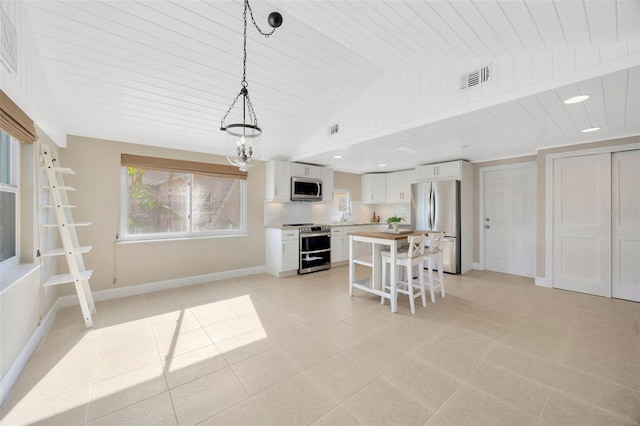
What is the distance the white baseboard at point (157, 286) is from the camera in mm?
3490

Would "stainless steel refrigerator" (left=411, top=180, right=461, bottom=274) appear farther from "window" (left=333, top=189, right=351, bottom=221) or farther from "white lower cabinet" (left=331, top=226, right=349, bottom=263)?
"window" (left=333, top=189, right=351, bottom=221)

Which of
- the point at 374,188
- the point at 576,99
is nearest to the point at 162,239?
the point at 374,188

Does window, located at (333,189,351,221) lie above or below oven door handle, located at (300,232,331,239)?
above

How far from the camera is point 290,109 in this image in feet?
12.0

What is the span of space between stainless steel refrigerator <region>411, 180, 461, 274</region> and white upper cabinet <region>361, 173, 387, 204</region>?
136cm

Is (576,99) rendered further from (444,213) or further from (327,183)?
(327,183)

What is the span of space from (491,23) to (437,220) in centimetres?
381

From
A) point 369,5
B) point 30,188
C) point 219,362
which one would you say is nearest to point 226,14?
point 369,5

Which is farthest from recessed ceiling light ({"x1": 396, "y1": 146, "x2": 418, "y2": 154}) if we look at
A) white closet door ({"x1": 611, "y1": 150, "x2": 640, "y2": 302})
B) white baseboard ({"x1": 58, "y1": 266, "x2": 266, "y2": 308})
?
white baseboard ({"x1": 58, "y1": 266, "x2": 266, "y2": 308})

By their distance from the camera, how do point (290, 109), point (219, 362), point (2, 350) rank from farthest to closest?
1. point (290, 109)
2. point (219, 362)
3. point (2, 350)

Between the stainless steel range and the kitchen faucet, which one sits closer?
the stainless steel range

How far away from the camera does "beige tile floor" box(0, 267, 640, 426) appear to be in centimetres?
165

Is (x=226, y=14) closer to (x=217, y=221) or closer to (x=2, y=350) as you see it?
(x=2, y=350)

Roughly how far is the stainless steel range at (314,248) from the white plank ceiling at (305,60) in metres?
1.90
